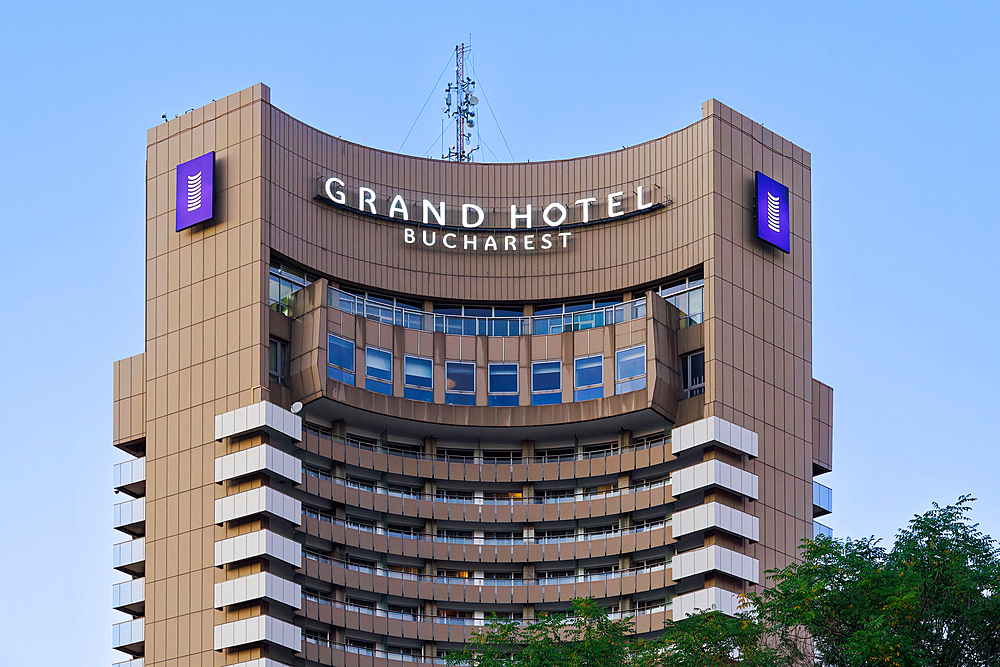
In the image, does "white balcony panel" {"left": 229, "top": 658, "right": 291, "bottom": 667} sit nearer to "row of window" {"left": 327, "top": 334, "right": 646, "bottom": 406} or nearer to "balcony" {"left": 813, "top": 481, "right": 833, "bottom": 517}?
"row of window" {"left": 327, "top": 334, "right": 646, "bottom": 406}

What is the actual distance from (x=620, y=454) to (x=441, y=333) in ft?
57.2

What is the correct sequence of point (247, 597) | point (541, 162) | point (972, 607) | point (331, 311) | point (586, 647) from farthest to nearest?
point (541, 162) < point (331, 311) < point (247, 597) < point (586, 647) < point (972, 607)

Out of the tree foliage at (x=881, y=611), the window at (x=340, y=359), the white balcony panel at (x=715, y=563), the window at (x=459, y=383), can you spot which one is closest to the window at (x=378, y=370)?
the window at (x=340, y=359)

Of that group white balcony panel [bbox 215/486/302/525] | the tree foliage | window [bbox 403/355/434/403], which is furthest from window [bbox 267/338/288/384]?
the tree foliage

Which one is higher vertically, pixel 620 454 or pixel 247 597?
pixel 620 454

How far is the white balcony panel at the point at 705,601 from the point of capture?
135375 millimetres

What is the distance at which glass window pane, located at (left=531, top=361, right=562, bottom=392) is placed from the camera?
14788cm

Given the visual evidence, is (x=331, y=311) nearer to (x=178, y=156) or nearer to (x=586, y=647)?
(x=178, y=156)

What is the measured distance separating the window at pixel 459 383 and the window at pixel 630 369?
12.0m

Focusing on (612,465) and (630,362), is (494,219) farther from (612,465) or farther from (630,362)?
(612,465)

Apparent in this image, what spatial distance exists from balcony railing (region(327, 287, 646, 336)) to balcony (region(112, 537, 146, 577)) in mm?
24520

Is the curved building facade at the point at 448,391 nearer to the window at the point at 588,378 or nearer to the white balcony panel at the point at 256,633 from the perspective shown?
the window at the point at 588,378

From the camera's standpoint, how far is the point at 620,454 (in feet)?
480

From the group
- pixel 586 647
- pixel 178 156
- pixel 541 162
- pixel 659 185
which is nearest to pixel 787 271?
pixel 659 185
